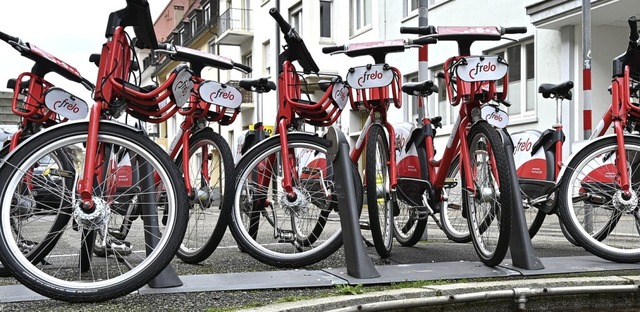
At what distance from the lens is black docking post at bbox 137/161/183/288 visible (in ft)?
12.0

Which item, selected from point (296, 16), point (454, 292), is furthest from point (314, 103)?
point (296, 16)

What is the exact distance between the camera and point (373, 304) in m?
3.36

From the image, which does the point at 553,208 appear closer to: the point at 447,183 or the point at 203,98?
the point at 447,183

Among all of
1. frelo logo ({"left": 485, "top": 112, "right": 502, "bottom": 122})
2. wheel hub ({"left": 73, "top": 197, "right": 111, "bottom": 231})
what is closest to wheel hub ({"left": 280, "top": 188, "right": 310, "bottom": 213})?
frelo logo ({"left": 485, "top": 112, "right": 502, "bottom": 122})

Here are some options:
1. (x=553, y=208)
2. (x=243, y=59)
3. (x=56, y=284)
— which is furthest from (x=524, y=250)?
(x=243, y=59)

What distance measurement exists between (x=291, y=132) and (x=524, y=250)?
1553 mm

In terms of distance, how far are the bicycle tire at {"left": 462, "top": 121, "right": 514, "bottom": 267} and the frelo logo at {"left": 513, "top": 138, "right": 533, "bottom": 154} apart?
95 centimetres

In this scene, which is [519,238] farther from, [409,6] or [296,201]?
[409,6]

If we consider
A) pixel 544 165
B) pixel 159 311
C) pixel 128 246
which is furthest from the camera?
pixel 544 165

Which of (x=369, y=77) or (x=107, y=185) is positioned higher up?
(x=369, y=77)

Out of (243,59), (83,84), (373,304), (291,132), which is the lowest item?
(373,304)

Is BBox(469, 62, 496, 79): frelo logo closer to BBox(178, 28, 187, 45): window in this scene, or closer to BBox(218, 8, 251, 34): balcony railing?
BBox(218, 8, 251, 34): balcony railing

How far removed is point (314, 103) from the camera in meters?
4.92

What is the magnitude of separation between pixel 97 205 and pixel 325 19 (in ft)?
76.2
